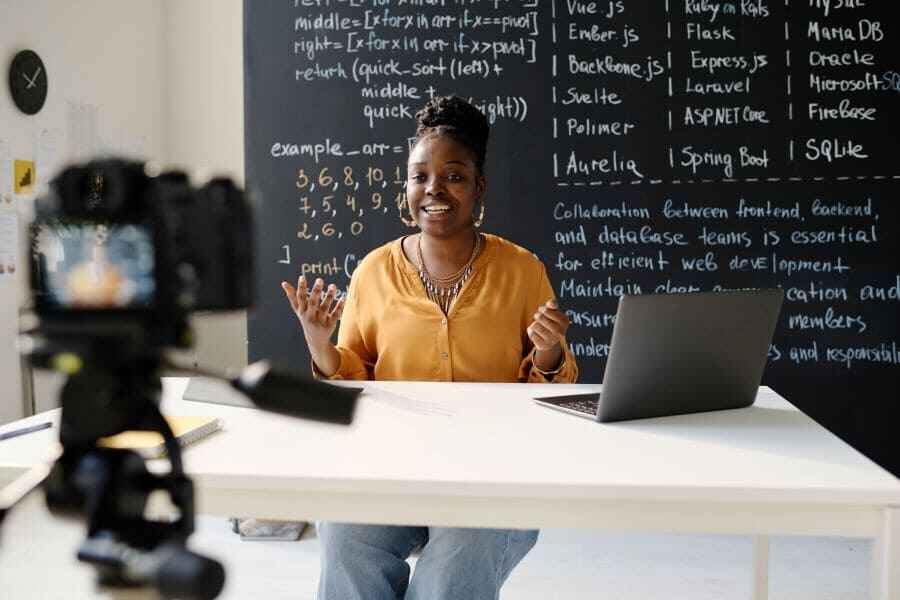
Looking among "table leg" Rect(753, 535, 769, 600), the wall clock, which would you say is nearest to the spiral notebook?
"table leg" Rect(753, 535, 769, 600)

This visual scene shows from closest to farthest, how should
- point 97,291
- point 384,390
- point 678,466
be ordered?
point 97,291 < point 678,466 < point 384,390

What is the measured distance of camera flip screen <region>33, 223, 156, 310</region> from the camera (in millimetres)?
380

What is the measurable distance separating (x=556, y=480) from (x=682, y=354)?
0.38m

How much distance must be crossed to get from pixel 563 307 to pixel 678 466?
164 cm

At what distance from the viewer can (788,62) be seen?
98.9 inches

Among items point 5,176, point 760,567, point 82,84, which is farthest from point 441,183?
point 82,84

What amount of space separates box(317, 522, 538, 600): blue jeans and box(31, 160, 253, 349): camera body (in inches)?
36.0

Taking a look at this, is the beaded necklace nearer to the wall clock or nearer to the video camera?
the video camera

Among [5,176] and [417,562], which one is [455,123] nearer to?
[417,562]

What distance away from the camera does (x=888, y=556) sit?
0.88 meters

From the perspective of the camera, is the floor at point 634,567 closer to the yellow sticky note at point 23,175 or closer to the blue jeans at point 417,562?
the blue jeans at point 417,562

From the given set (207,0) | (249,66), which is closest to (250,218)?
(249,66)

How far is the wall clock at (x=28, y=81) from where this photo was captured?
2.51 meters

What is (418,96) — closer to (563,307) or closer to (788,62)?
(563,307)
